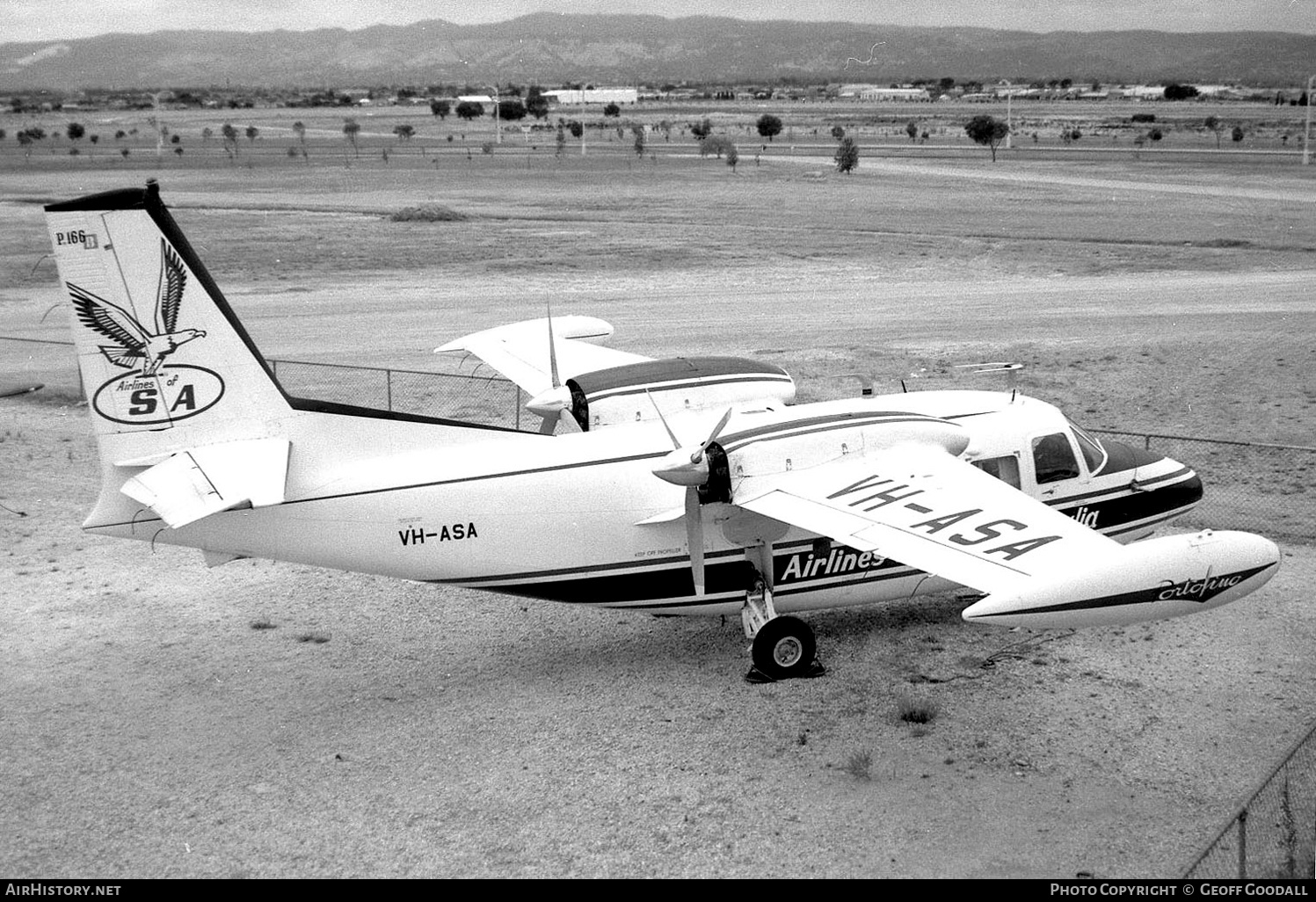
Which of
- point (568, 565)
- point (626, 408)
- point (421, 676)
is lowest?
point (421, 676)

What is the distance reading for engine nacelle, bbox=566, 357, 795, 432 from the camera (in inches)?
735

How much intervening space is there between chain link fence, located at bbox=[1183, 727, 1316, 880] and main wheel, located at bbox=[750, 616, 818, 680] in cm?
562

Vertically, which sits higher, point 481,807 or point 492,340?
point 492,340

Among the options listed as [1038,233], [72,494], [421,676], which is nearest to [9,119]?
[1038,233]

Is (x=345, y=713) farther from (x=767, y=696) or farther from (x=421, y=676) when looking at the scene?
(x=767, y=696)

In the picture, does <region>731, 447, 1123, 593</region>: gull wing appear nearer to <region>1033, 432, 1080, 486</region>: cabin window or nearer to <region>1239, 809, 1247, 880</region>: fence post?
<region>1033, 432, 1080, 486</region>: cabin window

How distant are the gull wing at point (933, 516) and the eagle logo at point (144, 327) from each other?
23.4 ft

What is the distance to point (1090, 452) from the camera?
58.2 feet

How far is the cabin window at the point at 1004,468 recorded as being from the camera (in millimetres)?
16984

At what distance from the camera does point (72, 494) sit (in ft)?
79.7

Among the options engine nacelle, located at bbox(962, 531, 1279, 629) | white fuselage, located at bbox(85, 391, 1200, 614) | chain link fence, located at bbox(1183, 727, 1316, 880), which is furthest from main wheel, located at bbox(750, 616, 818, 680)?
chain link fence, located at bbox(1183, 727, 1316, 880)

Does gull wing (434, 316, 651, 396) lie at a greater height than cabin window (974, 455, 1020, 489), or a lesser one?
greater

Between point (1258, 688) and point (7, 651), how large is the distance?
1711 cm

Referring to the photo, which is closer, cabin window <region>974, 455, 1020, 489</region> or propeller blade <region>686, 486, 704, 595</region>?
propeller blade <region>686, 486, 704, 595</region>
